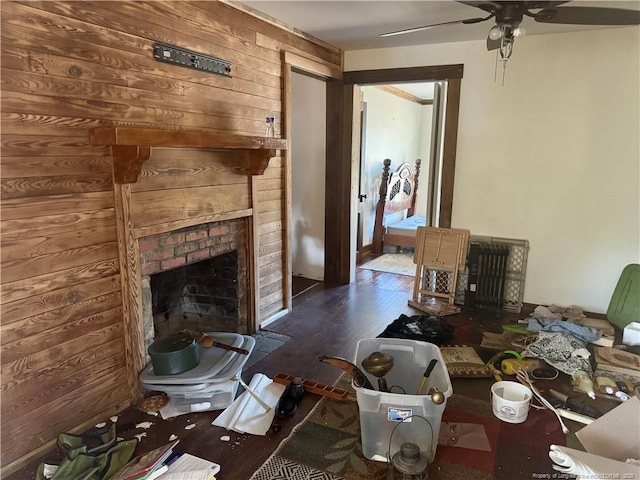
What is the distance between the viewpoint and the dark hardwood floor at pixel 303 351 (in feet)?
6.79

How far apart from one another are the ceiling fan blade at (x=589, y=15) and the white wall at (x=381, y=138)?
9.92 feet

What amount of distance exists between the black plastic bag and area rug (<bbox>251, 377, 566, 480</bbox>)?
83 centimetres

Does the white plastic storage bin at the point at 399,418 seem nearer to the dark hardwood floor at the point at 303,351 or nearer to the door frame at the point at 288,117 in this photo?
the dark hardwood floor at the point at 303,351

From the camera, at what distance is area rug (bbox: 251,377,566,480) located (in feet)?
6.30

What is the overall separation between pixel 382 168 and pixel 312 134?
2.23m

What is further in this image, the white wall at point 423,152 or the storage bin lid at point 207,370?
the white wall at point 423,152

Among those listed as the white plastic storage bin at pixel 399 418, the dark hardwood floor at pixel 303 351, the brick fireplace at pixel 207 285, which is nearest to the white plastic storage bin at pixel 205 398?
the dark hardwood floor at pixel 303 351

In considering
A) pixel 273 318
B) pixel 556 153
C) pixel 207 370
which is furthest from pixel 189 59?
pixel 556 153

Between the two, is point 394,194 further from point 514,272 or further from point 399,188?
point 514,272

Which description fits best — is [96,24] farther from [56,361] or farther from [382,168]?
[382,168]

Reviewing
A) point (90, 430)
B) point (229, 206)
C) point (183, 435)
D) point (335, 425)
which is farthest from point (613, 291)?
point (90, 430)

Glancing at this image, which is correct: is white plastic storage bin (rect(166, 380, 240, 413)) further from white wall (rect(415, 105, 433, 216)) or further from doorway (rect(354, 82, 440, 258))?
white wall (rect(415, 105, 433, 216))

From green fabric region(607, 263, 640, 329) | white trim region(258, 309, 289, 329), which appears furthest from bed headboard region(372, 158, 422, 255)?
green fabric region(607, 263, 640, 329)

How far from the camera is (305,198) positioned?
477cm
